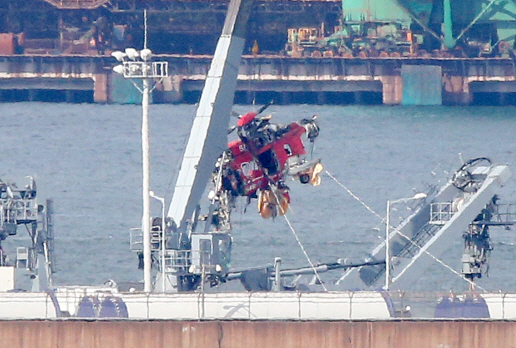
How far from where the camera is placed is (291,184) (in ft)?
360

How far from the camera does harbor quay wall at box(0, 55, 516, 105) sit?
195000 millimetres

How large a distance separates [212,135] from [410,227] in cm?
1074

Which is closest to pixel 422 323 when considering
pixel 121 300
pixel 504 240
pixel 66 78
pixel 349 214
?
pixel 121 300

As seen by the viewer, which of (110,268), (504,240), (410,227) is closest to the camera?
(410,227)

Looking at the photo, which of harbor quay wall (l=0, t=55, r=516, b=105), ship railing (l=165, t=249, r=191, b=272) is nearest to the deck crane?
ship railing (l=165, t=249, r=191, b=272)

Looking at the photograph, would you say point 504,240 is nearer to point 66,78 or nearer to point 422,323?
point 422,323

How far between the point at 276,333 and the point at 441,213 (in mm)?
16211

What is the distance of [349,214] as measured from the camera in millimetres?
100000

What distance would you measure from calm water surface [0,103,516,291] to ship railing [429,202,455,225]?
562 cm

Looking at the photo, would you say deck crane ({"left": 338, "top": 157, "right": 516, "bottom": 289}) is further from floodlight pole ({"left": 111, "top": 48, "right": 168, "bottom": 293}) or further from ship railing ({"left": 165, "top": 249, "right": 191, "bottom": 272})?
floodlight pole ({"left": 111, "top": 48, "right": 168, "bottom": 293})

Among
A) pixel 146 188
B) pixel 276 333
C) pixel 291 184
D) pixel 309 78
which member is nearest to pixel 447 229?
pixel 146 188

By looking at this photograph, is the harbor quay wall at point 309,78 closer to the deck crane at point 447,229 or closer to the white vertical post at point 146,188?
the deck crane at point 447,229

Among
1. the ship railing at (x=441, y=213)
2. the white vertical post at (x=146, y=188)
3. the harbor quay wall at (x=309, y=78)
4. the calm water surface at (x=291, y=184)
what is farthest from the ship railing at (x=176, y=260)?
the harbor quay wall at (x=309, y=78)

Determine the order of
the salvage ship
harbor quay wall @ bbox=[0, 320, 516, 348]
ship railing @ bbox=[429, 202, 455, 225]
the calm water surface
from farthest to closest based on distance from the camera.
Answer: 1. the calm water surface
2. ship railing @ bbox=[429, 202, 455, 225]
3. the salvage ship
4. harbor quay wall @ bbox=[0, 320, 516, 348]
